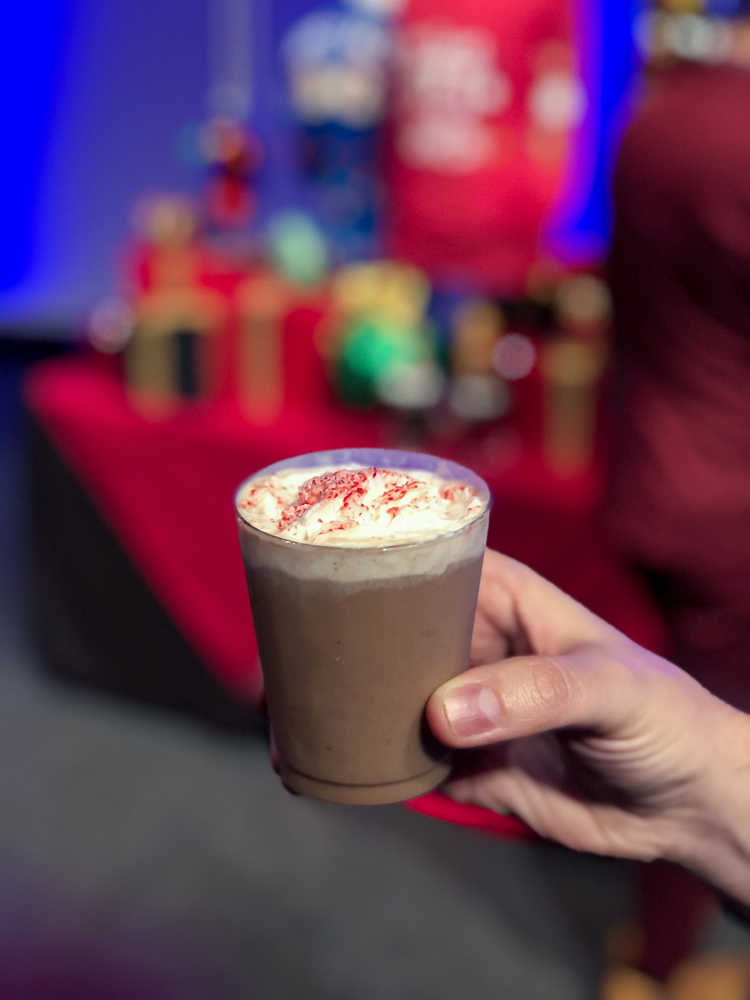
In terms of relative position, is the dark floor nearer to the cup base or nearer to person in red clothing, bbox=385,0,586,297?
the cup base

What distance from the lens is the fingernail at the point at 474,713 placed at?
73 centimetres

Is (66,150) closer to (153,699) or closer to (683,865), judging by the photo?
(153,699)

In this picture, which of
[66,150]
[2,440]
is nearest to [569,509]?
[2,440]

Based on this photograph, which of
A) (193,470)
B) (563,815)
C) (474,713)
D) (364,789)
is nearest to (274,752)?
(364,789)

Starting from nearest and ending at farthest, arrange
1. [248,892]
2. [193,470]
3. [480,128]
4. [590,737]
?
[590,737], [248,892], [193,470], [480,128]

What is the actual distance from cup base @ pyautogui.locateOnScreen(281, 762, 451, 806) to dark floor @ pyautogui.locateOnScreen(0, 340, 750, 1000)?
1141 mm

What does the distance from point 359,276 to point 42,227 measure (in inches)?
170

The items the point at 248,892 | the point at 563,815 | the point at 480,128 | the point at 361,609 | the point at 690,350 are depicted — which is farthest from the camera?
the point at 480,128

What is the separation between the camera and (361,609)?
709mm

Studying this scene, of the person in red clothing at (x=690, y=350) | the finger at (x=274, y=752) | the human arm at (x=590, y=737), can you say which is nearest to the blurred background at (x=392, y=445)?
the person in red clothing at (x=690, y=350)

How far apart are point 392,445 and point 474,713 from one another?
4.86ft

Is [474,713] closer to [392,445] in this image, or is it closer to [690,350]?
[690,350]

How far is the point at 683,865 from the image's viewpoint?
96cm

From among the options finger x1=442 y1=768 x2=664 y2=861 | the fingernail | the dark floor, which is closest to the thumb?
the fingernail
